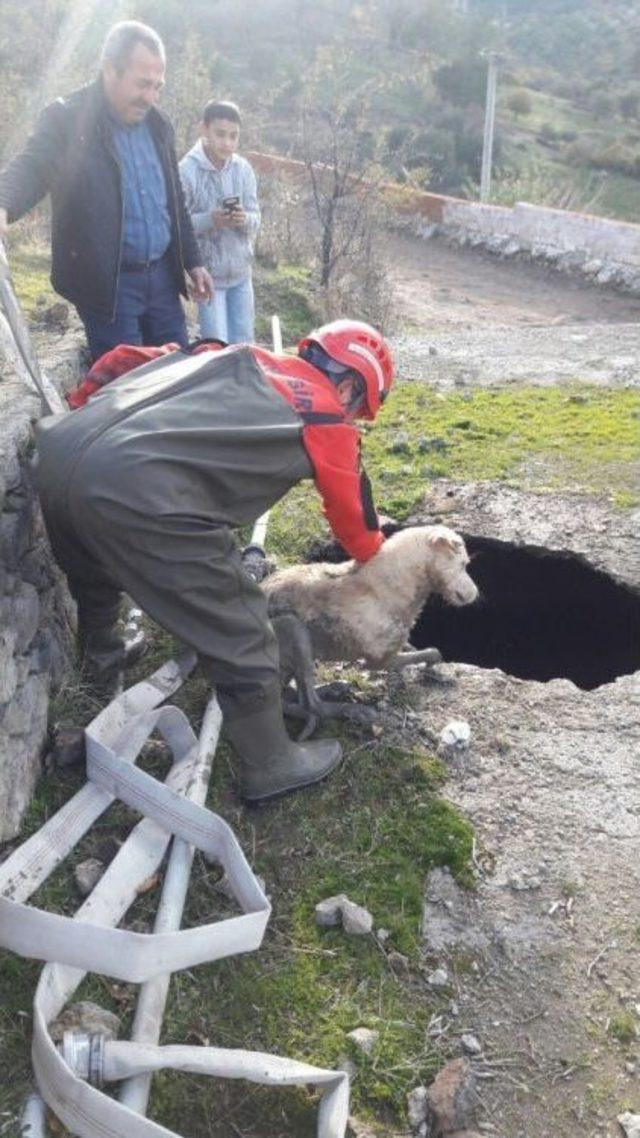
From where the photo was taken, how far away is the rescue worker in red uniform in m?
3.15

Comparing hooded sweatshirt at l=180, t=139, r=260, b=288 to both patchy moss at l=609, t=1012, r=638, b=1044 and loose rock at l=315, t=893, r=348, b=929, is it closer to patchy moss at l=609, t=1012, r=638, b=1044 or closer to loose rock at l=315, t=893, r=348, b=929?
loose rock at l=315, t=893, r=348, b=929

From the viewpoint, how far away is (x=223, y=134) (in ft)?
20.3

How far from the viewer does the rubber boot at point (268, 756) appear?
3562 millimetres

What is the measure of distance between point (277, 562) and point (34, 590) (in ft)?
6.05

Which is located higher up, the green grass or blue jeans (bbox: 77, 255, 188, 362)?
blue jeans (bbox: 77, 255, 188, 362)

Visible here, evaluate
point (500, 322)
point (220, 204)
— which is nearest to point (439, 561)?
point (220, 204)

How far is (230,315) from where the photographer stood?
6988mm

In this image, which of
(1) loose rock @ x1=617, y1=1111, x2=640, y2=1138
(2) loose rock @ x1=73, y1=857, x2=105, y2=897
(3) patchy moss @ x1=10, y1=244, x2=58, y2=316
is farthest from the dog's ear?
(3) patchy moss @ x1=10, y1=244, x2=58, y2=316

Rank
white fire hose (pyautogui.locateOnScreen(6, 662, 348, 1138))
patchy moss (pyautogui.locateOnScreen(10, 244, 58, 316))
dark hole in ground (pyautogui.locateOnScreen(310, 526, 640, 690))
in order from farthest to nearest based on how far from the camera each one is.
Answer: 1. patchy moss (pyautogui.locateOnScreen(10, 244, 58, 316))
2. dark hole in ground (pyautogui.locateOnScreen(310, 526, 640, 690))
3. white fire hose (pyautogui.locateOnScreen(6, 662, 348, 1138))

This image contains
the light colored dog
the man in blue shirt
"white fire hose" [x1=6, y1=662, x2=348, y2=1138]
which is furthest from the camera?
the man in blue shirt

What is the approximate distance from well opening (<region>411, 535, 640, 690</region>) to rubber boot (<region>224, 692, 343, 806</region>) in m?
2.03

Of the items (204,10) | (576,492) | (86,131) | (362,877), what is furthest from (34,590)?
(204,10)

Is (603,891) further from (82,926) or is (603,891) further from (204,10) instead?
(204,10)

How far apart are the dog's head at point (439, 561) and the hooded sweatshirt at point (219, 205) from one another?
10.5 feet
